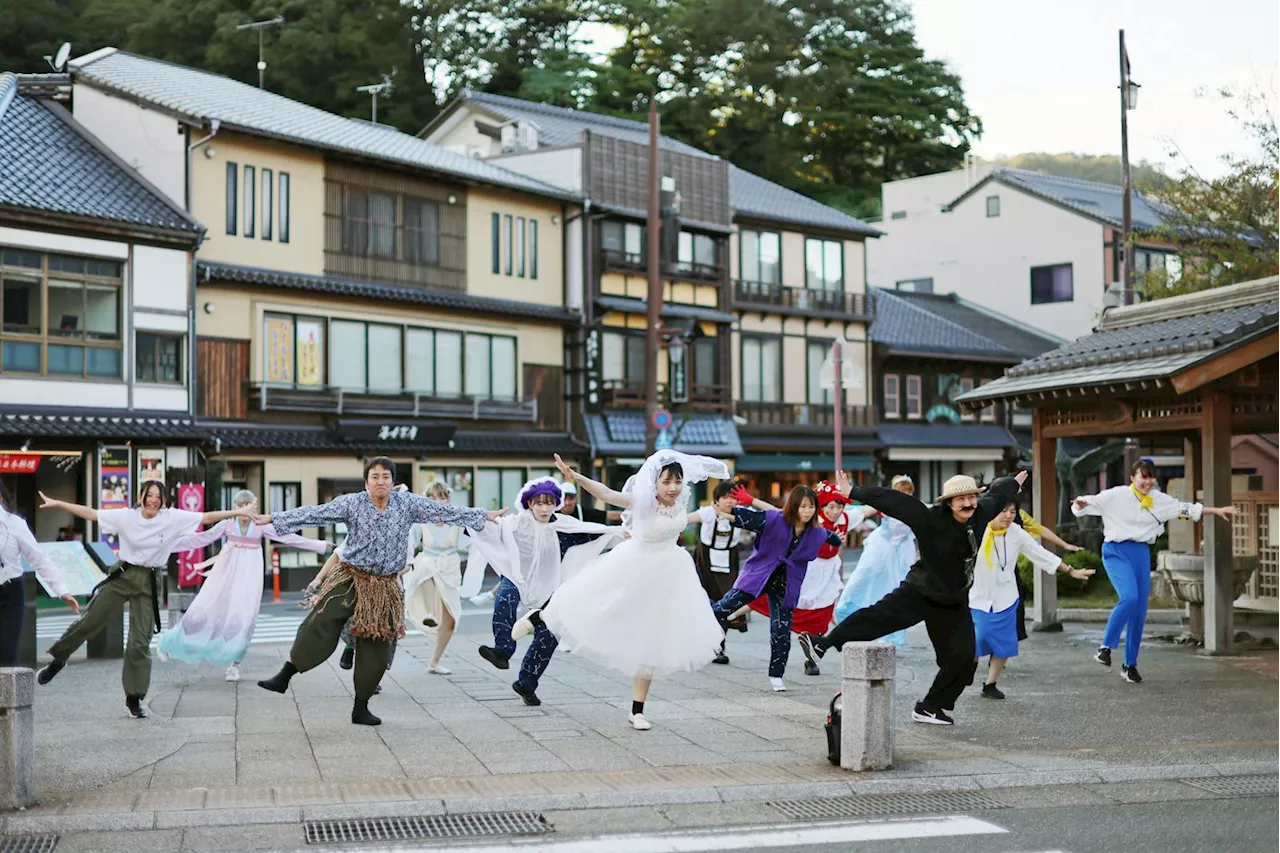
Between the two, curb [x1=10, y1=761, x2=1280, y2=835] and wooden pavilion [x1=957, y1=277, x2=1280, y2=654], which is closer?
curb [x1=10, y1=761, x2=1280, y2=835]

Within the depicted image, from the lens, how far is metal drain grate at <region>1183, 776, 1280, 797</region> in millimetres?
8188

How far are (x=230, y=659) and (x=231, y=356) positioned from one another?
1925cm

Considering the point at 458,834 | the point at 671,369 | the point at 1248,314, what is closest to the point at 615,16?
the point at 671,369

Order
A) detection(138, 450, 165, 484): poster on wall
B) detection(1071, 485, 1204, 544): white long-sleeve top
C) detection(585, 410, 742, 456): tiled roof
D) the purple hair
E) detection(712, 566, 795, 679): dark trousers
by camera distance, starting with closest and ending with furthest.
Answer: detection(712, 566, 795, 679): dark trousers, the purple hair, detection(1071, 485, 1204, 544): white long-sleeve top, detection(138, 450, 165, 484): poster on wall, detection(585, 410, 742, 456): tiled roof

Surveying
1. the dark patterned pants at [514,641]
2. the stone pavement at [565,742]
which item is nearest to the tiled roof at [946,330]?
the stone pavement at [565,742]

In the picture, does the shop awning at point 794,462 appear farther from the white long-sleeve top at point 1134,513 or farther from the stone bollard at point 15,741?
the stone bollard at point 15,741

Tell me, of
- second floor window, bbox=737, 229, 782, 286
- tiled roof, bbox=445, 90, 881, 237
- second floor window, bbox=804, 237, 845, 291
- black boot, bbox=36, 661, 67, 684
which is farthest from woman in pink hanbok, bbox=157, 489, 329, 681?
second floor window, bbox=804, 237, 845, 291

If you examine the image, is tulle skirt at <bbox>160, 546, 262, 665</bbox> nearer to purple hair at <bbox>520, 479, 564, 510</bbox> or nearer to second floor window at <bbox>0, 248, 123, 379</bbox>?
purple hair at <bbox>520, 479, 564, 510</bbox>

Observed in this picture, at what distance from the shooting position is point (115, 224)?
27.6m

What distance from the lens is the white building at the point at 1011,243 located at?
52.4m

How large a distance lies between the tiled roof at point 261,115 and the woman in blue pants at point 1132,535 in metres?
22.5

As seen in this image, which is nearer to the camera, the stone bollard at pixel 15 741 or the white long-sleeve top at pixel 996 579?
the stone bollard at pixel 15 741

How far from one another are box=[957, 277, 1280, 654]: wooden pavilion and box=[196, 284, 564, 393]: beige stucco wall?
18.5m

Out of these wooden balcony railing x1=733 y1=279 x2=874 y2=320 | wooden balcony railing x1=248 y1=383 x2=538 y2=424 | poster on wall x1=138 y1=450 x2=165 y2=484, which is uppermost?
wooden balcony railing x1=733 y1=279 x2=874 y2=320
